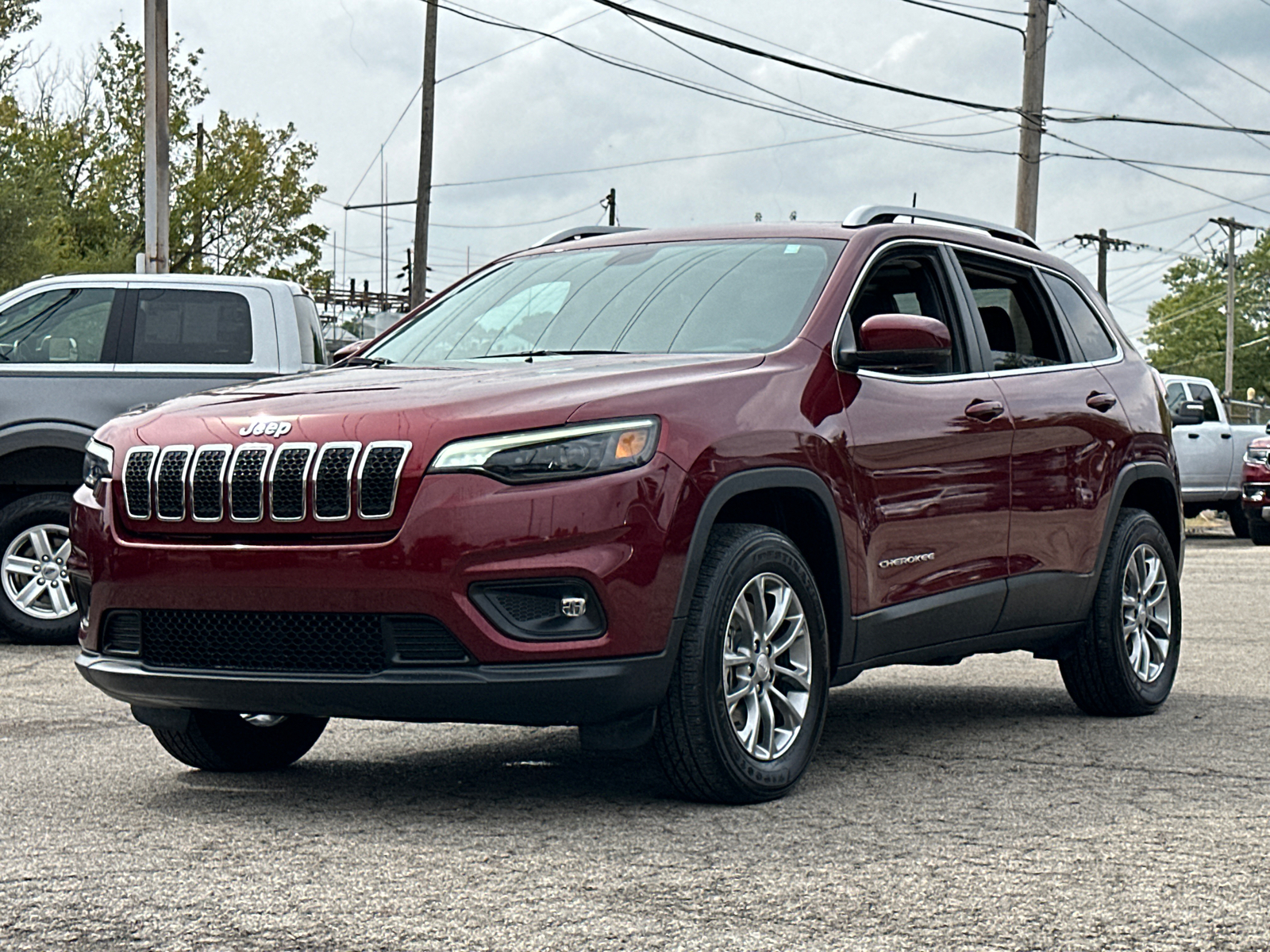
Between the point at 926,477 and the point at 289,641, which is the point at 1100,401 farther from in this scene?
the point at 289,641

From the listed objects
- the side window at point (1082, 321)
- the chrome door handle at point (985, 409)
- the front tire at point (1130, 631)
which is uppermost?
the side window at point (1082, 321)

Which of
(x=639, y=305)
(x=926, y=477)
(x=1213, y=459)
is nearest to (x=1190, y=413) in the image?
(x=1213, y=459)

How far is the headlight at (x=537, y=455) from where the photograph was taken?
16.4 ft

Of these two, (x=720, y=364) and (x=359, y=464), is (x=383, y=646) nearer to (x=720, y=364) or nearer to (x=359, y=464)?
(x=359, y=464)

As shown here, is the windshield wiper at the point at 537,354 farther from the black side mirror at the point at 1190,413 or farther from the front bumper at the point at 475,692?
the black side mirror at the point at 1190,413

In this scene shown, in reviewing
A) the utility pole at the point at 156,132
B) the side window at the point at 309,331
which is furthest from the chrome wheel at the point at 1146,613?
the utility pole at the point at 156,132

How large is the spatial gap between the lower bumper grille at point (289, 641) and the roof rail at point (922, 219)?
244 centimetres

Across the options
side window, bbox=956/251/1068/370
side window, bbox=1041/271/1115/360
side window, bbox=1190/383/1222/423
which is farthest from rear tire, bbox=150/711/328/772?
side window, bbox=1190/383/1222/423

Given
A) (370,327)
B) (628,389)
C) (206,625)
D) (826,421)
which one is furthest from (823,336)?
(370,327)

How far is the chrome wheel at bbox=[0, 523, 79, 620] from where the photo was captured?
10758mm

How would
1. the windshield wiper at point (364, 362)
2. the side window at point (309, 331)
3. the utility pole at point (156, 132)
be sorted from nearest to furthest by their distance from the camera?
the windshield wiper at point (364, 362), the side window at point (309, 331), the utility pole at point (156, 132)

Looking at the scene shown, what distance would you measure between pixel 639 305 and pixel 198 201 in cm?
4697

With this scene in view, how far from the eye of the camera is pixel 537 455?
5.00m

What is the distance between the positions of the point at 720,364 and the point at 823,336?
0.52 metres
